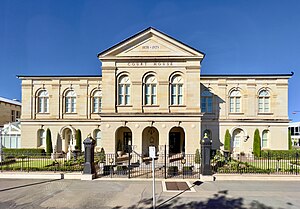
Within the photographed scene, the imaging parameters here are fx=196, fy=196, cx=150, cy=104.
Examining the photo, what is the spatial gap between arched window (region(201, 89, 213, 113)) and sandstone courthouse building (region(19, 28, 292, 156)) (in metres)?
0.13

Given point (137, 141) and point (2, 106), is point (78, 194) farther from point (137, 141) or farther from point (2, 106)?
point (2, 106)

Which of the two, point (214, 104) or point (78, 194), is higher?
point (214, 104)

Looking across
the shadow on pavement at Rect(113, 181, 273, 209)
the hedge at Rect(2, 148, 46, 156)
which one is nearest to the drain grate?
the shadow on pavement at Rect(113, 181, 273, 209)

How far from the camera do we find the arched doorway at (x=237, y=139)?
2514cm

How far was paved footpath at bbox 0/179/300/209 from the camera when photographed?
8383 millimetres

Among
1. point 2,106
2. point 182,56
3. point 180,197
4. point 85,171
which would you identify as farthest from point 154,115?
point 2,106

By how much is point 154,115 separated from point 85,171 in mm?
8980

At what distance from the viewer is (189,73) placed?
1977cm

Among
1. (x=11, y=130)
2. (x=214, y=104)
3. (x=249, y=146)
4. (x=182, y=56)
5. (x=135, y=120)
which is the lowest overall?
(x=249, y=146)

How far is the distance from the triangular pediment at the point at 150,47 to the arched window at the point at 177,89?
2411mm

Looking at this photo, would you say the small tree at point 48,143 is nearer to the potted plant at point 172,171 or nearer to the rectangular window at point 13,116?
the rectangular window at point 13,116

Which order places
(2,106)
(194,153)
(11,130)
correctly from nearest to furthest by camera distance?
(194,153)
(11,130)
(2,106)

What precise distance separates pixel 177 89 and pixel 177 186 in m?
11.0

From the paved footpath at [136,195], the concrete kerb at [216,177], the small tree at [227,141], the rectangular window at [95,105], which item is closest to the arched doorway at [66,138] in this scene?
the rectangular window at [95,105]
